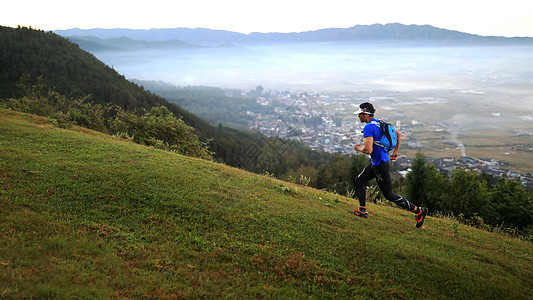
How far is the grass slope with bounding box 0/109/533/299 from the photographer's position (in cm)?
435

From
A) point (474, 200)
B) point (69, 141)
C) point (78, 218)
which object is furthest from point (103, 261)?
point (474, 200)

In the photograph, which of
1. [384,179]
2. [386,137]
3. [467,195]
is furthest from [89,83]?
[384,179]

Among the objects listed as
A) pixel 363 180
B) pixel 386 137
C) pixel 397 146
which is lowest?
→ pixel 363 180

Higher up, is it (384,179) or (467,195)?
(384,179)

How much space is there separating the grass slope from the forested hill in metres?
58.4

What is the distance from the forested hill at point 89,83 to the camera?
73.2 metres

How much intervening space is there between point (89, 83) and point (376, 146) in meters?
89.3

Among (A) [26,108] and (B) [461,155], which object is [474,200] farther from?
(B) [461,155]

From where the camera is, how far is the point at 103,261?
15.0 ft

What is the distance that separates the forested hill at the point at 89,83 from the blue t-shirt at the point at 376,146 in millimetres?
58964

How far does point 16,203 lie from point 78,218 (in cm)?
134

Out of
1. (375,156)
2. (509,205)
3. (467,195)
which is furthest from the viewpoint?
(467,195)

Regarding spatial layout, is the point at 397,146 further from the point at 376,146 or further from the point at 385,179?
the point at 385,179

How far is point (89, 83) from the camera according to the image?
79.0 meters
